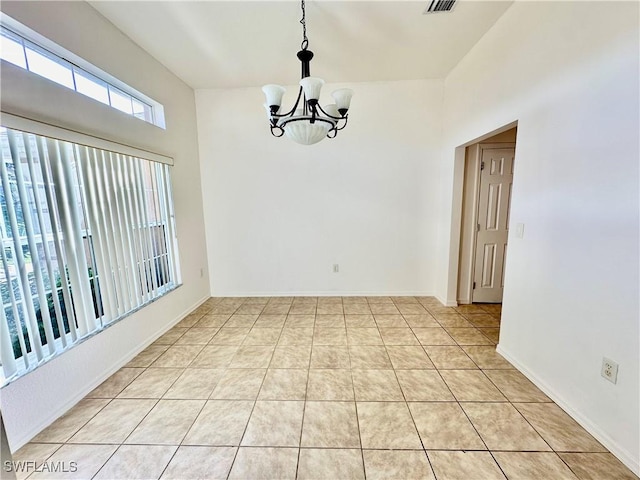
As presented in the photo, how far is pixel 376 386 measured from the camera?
2.05 m

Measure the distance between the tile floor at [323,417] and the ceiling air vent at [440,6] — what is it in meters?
2.97

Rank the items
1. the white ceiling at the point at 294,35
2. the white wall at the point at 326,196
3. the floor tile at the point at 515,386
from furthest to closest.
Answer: the white wall at the point at 326,196 < the white ceiling at the point at 294,35 < the floor tile at the point at 515,386

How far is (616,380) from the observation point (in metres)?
1.46

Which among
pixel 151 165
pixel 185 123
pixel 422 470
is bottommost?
pixel 422 470

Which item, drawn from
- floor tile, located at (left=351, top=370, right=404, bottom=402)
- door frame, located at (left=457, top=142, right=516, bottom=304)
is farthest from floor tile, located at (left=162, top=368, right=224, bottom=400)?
door frame, located at (left=457, top=142, right=516, bottom=304)

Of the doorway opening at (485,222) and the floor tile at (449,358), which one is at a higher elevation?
the doorway opening at (485,222)

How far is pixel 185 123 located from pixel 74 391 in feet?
9.85

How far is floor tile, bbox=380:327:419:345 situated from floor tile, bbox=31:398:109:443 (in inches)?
94.9

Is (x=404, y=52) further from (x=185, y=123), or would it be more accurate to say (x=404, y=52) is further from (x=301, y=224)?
(x=185, y=123)

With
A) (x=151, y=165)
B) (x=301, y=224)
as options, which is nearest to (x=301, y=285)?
(x=301, y=224)

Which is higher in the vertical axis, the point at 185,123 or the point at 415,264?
the point at 185,123

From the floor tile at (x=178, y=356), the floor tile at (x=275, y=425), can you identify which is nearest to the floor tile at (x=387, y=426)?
the floor tile at (x=275, y=425)

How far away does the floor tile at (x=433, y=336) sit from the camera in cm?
266

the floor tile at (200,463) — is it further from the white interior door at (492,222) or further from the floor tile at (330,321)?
the white interior door at (492,222)
